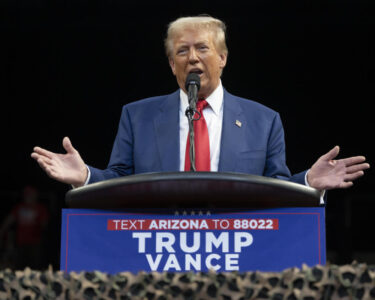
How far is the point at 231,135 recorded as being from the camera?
1567 millimetres

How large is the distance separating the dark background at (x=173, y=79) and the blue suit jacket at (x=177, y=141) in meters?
4.55

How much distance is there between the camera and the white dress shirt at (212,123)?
1554 mm

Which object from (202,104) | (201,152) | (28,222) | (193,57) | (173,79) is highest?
(173,79)

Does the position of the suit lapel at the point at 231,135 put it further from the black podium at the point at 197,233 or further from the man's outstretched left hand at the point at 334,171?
the black podium at the point at 197,233

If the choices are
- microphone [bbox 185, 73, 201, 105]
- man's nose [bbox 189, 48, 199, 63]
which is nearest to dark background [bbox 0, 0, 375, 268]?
man's nose [bbox 189, 48, 199, 63]

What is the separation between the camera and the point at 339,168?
116 cm

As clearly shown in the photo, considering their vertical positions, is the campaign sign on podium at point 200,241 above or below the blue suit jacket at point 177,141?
below

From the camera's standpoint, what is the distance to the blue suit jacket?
4.98 ft

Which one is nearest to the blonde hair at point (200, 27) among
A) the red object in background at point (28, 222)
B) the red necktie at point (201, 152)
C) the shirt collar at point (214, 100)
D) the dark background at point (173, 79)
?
the shirt collar at point (214, 100)

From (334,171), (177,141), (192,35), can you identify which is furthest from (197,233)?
(192,35)

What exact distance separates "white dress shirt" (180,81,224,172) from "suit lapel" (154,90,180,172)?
0.06 feet

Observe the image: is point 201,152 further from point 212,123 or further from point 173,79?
point 173,79

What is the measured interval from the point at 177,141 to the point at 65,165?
39cm

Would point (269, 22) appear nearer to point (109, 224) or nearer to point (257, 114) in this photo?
point (257, 114)
